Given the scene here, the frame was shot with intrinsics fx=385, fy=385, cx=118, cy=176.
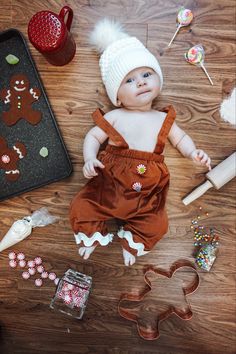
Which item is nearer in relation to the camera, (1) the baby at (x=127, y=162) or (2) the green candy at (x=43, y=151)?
(1) the baby at (x=127, y=162)

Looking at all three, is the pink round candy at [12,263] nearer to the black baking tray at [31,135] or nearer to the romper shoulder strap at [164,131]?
the black baking tray at [31,135]

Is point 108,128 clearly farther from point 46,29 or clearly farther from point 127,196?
point 46,29

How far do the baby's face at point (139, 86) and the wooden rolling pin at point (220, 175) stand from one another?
0.30 m

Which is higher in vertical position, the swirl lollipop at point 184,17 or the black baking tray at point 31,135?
the swirl lollipop at point 184,17

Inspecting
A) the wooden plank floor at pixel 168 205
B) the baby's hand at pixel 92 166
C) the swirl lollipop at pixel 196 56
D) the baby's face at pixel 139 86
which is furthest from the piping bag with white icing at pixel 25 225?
the swirl lollipop at pixel 196 56

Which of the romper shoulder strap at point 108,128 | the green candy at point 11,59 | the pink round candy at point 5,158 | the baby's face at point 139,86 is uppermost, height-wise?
the baby's face at point 139,86

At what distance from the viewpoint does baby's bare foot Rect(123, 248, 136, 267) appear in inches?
47.8

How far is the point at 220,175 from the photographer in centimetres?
117

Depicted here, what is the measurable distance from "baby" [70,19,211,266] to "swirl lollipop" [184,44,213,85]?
0.16m

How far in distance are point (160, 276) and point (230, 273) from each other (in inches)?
9.0

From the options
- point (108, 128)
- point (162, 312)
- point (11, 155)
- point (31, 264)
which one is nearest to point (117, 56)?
point (108, 128)

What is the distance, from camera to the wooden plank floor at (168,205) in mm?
1230

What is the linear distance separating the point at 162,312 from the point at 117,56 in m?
0.82

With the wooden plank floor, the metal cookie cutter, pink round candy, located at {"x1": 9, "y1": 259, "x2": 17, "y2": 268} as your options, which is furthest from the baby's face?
pink round candy, located at {"x1": 9, "y1": 259, "x2": 17, "y2": 268}
